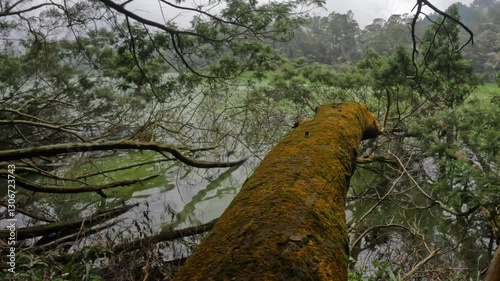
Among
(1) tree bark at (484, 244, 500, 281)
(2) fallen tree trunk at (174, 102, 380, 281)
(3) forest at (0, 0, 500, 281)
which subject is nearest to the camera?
(2) fallen tree trunk at (174, 102, 380, 281)

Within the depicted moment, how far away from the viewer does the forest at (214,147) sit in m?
3.71

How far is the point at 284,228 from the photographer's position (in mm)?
940

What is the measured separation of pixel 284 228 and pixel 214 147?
5918mm

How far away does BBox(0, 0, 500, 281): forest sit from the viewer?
12.2 ft

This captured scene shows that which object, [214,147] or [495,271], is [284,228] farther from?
[214,147]

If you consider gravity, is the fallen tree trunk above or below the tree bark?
above

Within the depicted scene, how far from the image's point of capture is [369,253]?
5.06 m

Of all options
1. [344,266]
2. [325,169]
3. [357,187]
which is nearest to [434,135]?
[357,187]

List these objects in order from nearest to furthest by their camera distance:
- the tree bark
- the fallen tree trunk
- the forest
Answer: the fallen tree trunk
the tree bark
the forest

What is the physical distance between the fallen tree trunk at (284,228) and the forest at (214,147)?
0.07 ft

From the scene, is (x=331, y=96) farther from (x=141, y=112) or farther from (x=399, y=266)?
(x=399, y=266)

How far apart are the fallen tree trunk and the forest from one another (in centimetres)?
2

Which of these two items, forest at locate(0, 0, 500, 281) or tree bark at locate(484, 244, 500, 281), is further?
forest at locate(0, 0, 500, 281)

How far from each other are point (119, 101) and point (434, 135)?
28.1 feet
